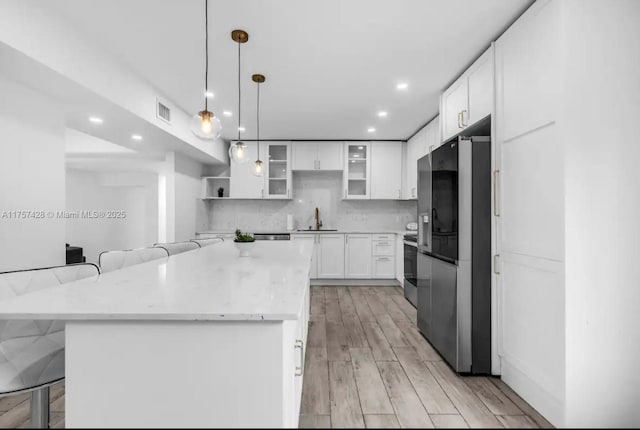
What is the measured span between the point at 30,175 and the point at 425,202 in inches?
118

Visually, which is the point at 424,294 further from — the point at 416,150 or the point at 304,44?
the point at 416,150

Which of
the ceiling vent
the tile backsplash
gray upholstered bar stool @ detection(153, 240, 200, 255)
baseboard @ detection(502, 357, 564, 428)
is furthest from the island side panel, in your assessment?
the tile backsplash

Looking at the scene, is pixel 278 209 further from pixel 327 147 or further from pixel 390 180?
pixel 390 180

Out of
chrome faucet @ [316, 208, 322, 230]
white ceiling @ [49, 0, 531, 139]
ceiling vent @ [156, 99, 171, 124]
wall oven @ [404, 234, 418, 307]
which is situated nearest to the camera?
white ceiling @ [49, 0, 531, 139]

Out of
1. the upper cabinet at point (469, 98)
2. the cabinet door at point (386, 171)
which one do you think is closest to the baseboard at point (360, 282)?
the cabinet door at point (386, 171)

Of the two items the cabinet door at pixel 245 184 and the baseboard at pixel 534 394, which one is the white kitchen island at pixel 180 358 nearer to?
the baseboard at pixel 534 394

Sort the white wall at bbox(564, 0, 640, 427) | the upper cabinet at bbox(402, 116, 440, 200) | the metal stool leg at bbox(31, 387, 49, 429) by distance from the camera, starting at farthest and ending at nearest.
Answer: the upper cabinet at bbox(402, 116, 440, 200) < the white wall at bbox(564, 0, 640, 427) < the metal stool leg at bbox(31, 387, 49, 429)

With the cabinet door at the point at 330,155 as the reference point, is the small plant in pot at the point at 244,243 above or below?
below

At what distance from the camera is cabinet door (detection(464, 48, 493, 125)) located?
226 cm

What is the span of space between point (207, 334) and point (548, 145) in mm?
1803

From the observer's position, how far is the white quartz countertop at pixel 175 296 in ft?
2.96

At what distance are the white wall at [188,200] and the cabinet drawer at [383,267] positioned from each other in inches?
113

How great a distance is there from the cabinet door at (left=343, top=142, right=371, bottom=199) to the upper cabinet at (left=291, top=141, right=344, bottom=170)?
0.45 feet

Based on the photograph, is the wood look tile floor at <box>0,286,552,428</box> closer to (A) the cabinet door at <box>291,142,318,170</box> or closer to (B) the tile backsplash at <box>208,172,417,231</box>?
(B) the tile backsplash at <box>208,172,417,231</box>
